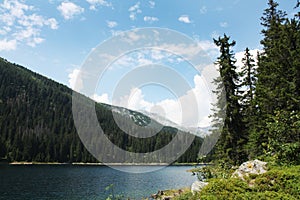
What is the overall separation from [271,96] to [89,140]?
164 meters

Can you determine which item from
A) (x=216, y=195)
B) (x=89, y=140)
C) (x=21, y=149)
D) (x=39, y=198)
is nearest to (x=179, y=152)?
(x=89, y=140)

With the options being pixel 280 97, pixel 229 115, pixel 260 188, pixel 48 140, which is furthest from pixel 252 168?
pixel 48 140

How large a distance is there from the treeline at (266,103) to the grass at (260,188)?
418cm

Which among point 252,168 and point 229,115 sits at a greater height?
point 229,115

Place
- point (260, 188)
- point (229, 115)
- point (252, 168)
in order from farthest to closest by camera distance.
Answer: point (229, 115)
point (252, 168)
point (260, 188)

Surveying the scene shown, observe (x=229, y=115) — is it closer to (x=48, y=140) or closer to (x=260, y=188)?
(x=260, y=188)

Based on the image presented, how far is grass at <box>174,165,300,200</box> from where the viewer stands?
33.0 feet

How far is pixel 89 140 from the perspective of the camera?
571ft

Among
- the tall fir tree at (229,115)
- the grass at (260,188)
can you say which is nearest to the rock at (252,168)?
the grass at (260,188)

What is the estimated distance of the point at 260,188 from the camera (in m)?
10.9

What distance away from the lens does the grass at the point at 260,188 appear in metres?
10.0

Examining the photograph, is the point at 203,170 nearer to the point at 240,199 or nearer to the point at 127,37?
the point at 240,199

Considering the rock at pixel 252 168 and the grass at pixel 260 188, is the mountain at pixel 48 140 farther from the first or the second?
the grass at pixel 260 188

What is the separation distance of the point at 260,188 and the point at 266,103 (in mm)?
12653
